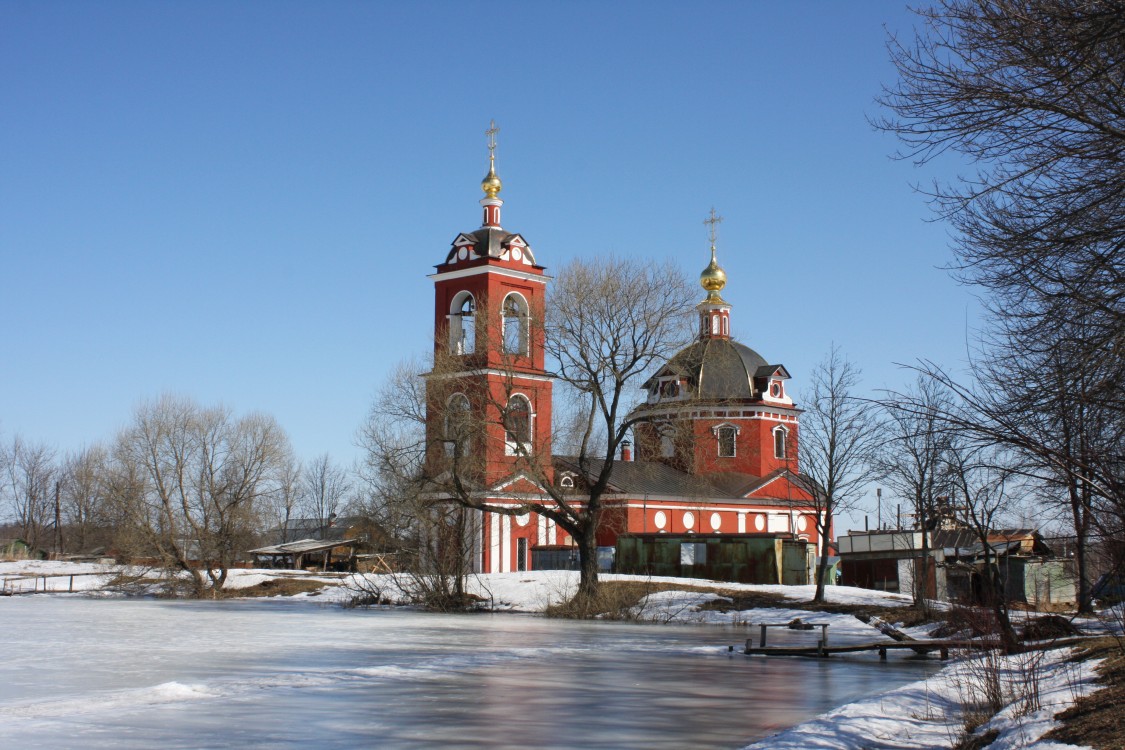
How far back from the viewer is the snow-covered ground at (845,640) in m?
12.0

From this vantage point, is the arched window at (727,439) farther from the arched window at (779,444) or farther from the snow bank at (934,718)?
the snow bank at (934,718)

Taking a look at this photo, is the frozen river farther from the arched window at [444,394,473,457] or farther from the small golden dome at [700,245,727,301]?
the small golden dome at [700,245,727,301]

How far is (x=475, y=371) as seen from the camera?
44.6m

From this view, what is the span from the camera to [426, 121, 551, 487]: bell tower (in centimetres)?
4056

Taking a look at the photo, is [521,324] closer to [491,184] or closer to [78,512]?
[491,184]

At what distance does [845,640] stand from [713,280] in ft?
151

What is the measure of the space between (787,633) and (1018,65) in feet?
72.5

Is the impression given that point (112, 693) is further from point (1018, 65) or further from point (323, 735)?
point (1018, 65)

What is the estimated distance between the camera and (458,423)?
1563 inches

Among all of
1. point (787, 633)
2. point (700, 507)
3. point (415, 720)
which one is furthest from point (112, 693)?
point (700, 507)

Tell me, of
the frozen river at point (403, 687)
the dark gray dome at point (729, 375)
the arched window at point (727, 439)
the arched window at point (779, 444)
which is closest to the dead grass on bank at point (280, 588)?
the dark gray dome at point (729, 375)

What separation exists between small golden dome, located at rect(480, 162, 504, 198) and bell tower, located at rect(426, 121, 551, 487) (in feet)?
0.16

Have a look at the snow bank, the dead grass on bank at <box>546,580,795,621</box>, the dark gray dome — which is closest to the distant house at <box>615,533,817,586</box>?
the dead grass on bank at <box>546,580,795,621</box>

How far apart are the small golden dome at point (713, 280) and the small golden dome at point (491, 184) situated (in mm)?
17766
